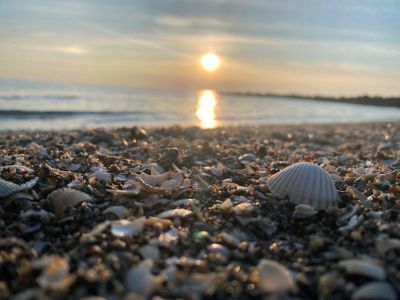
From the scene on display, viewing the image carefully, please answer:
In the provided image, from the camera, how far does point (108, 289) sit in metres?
1.82

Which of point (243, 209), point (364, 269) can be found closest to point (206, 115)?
point (243, 209)

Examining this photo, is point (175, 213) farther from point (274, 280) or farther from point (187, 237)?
point (274, 280)

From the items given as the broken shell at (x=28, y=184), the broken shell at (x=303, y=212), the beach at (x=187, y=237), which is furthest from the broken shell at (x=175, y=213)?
the broken shell at (x=28, y=184)

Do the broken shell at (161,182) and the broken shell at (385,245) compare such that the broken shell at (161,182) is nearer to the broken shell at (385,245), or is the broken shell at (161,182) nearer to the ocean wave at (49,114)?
the broken shell at (385,245)

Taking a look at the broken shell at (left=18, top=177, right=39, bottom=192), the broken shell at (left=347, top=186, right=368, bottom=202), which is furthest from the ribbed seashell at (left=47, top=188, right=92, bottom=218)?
the broken shell at (left=347, top=186, right=368, bottom=202)

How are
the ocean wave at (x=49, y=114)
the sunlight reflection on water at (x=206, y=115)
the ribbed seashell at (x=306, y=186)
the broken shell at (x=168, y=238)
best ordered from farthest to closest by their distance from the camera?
the sunlight reflection on water at (x=206, y=115)
the ocean wave at (x=49, y=114)
the ribbed seashell at (x=306, y=186)
the broken shell at (x=168, y=238)

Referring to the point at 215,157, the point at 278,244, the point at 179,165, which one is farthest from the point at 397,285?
the point at 215,157

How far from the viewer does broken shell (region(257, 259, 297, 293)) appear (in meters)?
1.83

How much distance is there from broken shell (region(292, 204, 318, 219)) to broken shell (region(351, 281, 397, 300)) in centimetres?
107

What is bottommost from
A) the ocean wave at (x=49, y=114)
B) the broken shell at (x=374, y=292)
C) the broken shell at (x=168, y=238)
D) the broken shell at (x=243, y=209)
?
the broken shell at (x=374, y=292)

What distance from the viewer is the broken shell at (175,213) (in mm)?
2705

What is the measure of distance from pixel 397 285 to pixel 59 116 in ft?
49.5

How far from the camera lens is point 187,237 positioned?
2.40 meters

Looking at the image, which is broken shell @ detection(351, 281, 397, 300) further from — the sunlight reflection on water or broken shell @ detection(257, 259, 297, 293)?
the sunlight reflection on water
